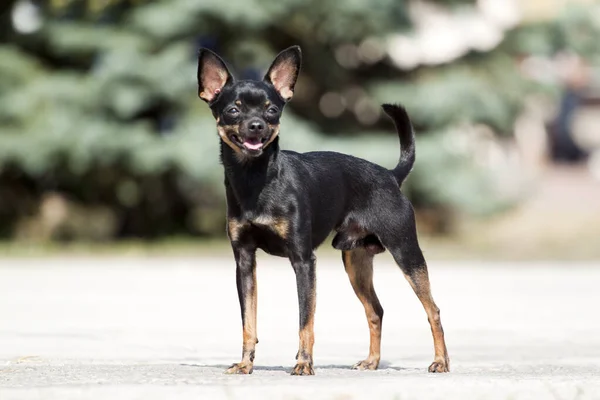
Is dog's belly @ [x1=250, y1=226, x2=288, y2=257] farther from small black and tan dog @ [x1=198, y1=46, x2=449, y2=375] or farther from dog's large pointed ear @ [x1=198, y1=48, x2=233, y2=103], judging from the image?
dog's large pointed ear @ [x1=198, y1=48, x2=233, y2=103]

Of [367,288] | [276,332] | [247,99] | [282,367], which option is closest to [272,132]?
[247,99]

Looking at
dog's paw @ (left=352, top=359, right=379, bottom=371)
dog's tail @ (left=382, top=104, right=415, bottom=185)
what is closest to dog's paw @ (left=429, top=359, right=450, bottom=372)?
dog's paw @ (left=352, top=359, right=379, bottom=371)

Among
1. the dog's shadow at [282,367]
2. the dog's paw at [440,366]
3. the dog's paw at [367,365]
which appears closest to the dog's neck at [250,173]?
the dog's shadow at [282,367]

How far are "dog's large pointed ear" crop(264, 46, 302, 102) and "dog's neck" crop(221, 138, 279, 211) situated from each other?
43 cm

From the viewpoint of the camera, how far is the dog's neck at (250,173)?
822cm

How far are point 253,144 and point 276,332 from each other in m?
4.06

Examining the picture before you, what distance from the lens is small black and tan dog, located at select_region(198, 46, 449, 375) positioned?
8.15 m

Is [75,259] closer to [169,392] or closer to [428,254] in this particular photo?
[428,254]

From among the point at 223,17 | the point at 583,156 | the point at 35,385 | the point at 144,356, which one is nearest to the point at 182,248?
the point at 223,17

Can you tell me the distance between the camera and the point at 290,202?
26.9 feet

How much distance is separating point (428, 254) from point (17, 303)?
903 cm

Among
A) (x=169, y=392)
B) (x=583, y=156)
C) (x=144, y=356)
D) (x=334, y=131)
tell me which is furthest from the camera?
(x=583, y=156)

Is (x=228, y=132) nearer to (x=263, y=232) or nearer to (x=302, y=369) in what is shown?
(x=263, y=232)

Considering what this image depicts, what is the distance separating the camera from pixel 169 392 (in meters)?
7.00
